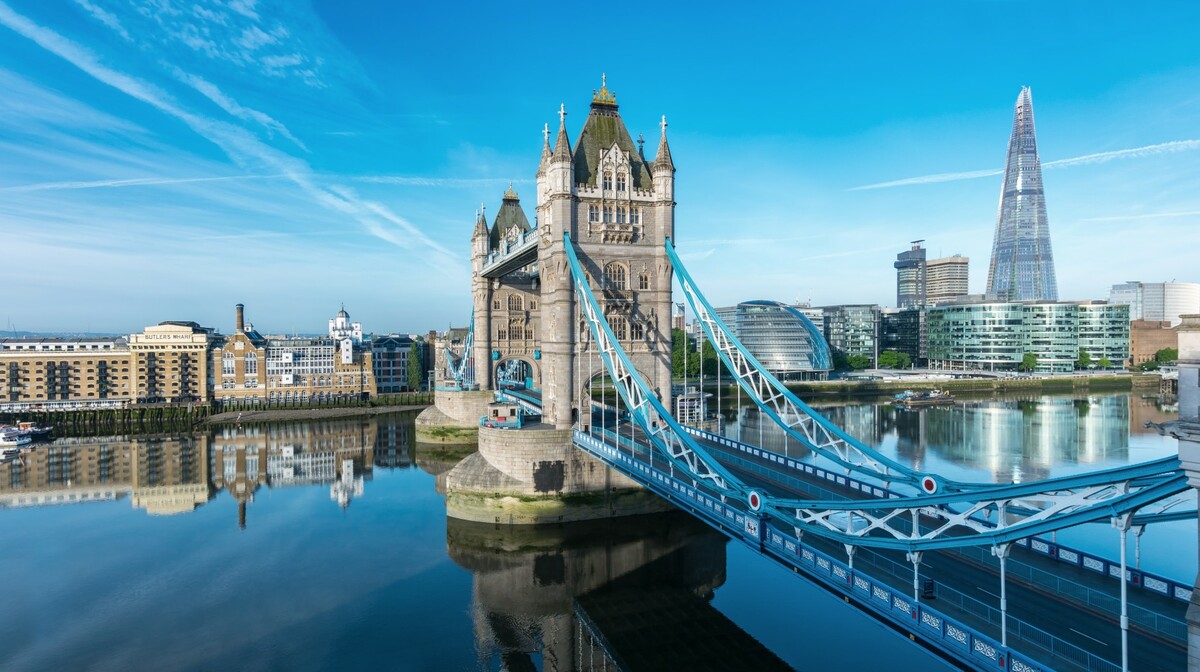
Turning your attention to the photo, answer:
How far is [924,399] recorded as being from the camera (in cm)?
10300

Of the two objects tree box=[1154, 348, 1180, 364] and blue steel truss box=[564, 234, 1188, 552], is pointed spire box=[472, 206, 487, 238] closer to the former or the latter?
blue steel truss box=[564, 234, 1188, 552]

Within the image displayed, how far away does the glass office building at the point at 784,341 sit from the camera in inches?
4953

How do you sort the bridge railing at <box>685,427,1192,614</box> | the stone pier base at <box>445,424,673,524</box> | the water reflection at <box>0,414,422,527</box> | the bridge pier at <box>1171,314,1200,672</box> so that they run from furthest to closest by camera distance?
the water reflection at <box>0,414,422,527</box> < the stone pier base at <box>445,424,673,524</box> < the bridge railing at <box>685,427,1192,614</box> < the bridge pier at <box>1171,314,1200,672</box>

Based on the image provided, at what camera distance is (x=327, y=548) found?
37312 millimetres

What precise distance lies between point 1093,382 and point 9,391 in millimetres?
171477

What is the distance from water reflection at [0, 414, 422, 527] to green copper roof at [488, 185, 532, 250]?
22.7 meters

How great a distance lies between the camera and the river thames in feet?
83.3

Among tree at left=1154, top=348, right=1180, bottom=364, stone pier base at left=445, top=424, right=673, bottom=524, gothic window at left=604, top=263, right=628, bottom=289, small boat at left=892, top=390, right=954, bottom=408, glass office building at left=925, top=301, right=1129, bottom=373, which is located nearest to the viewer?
stone pier base at left=445, top=424, right=673, bottom=524

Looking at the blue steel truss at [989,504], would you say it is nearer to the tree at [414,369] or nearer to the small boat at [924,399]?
the small boat at [924,399]

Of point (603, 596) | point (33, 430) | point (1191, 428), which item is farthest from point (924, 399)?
point (33, 430)

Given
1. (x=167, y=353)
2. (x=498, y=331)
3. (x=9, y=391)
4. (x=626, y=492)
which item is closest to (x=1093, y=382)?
(x=498, y=331)

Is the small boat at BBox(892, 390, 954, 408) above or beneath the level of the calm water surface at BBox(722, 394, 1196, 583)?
above

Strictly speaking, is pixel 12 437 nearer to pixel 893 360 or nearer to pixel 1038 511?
pixel 1038 511

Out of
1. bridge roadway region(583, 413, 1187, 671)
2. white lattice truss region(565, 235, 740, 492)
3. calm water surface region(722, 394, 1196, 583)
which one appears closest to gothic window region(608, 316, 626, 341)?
white lattice truss region(565, 235, 740, 492)
